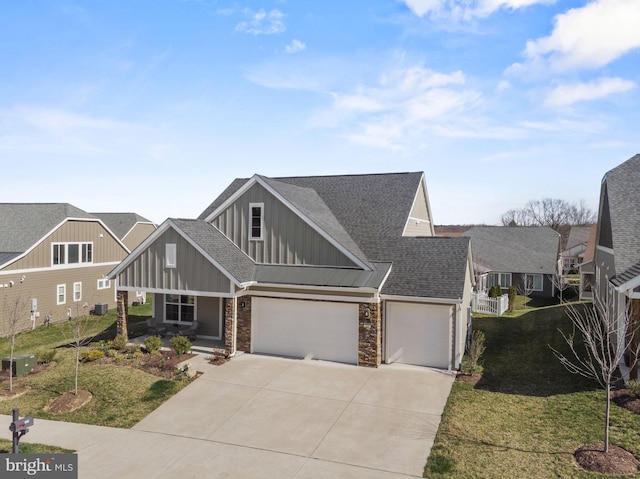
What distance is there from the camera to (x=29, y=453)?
32.2 feet

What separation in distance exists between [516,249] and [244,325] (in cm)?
3181

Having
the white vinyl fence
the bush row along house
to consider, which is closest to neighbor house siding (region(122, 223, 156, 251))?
the bush row along house

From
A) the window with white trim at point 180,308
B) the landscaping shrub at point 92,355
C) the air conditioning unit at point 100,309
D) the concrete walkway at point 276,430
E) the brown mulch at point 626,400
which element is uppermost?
the window with white trim at point 180,308

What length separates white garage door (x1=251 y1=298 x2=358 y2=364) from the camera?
16.8 m

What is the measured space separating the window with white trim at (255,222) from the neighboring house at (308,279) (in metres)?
0.05

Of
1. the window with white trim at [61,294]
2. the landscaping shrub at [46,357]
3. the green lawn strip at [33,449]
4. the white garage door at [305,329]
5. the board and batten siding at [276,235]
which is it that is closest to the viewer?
the green lawn strip at [33,449]

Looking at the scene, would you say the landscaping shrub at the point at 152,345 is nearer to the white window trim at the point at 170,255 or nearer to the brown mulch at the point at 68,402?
the white window trim at the point at 170,255

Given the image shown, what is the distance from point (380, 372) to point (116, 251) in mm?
24317

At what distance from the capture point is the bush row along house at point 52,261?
24.9 m

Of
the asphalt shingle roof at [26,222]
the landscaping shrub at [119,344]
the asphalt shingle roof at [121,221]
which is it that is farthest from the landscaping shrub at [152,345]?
the asphalt shingle roof at [121,221]

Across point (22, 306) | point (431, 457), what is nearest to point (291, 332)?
point (431, 457)

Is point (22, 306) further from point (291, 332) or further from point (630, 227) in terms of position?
point (630, 227)

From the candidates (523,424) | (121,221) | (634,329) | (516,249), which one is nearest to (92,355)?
(523,424)

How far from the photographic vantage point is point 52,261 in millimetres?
27031
